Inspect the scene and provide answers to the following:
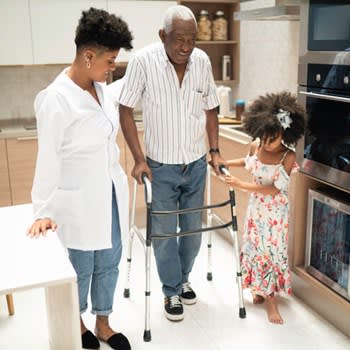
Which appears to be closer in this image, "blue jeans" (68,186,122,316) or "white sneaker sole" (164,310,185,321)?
"blue jeans" (68,186,122,316)

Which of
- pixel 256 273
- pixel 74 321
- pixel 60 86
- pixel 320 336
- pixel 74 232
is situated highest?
pixel 60 86

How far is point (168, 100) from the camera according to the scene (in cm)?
211

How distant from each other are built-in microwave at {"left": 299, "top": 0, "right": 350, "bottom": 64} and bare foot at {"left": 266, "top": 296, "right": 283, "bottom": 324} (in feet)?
3.97

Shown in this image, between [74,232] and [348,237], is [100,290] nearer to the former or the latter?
[74,232]

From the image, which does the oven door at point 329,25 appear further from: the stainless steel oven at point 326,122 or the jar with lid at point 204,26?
the jar with lid at point 204,26

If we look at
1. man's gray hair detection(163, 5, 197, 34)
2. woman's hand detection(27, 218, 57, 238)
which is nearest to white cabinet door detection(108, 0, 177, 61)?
man's gray hair detection(163, 5, 197, 34)

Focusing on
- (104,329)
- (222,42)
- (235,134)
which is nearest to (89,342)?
(104,329)

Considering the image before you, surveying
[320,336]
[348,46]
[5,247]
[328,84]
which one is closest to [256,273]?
[320,336]

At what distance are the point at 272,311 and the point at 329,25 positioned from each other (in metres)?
1.40

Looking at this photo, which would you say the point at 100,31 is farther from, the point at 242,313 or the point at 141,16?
the point at 141,16

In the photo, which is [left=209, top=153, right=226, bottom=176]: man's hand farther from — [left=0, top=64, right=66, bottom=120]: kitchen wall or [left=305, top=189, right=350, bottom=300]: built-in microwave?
[left=0, top=64, right=66, bottom=120]: kitchen wall

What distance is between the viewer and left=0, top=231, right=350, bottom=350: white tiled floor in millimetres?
2150

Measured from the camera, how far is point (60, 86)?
1.63 meters

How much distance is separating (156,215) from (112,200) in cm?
39
